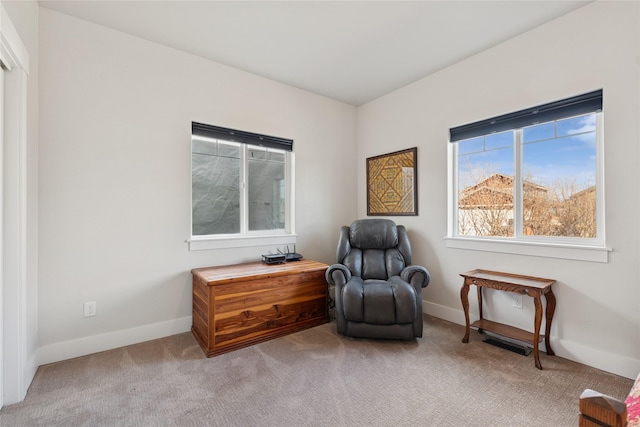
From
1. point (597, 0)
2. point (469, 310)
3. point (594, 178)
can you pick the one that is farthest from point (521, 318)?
point (597, 0)

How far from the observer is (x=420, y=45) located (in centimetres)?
269

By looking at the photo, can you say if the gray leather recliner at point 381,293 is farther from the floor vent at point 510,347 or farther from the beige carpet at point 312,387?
the floor vent at point 510,347

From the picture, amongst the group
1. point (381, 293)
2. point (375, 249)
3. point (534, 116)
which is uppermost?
point (534, 116)

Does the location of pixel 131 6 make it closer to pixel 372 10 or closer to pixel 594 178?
pixel 372 10

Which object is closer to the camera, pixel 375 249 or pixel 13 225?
pixel 13 225

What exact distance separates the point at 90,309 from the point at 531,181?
13.0ft

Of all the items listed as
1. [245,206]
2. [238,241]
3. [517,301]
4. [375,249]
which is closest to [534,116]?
[517,301]

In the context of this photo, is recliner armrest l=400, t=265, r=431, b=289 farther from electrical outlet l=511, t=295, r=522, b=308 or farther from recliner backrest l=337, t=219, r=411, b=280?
electrical outlet l=511, t=295, r=522, b=308

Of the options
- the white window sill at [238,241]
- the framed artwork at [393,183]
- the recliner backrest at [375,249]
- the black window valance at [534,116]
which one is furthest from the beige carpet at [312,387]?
the black window valance at [534,116]

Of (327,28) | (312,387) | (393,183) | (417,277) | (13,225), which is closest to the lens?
(13,225)

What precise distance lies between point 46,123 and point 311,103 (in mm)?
2607

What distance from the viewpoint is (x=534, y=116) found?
8.27ft

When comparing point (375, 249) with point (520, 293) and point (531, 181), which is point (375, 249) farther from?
point (531, 181)

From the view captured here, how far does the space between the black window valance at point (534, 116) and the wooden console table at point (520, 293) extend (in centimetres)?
135
